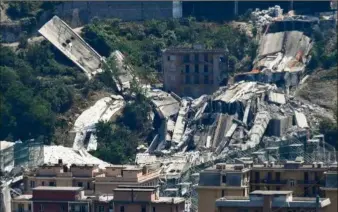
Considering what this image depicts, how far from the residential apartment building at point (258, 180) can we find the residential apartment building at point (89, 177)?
4025mm

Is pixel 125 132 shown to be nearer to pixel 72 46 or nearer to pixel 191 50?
pixel 191 50

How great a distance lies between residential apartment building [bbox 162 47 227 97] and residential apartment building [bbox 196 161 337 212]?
29.4m

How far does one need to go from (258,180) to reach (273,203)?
5728mm

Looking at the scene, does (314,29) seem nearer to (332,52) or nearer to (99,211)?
(332,52)

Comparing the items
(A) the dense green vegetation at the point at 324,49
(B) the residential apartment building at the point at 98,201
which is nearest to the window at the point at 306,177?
(B) the residential apartment building at the point at 98,201

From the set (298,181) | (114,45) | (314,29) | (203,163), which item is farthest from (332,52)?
(298,181)

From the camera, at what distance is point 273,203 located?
5928cm

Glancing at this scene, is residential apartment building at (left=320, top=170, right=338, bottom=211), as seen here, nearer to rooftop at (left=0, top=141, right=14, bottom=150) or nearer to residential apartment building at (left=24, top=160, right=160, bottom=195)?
residential apartment building at (left=24, top=160, right=160, bottom=195)

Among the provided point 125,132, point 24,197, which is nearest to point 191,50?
point 125,132

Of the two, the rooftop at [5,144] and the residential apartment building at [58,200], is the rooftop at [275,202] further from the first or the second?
the rooftop at [5,144]

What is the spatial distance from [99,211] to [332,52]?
33.5m

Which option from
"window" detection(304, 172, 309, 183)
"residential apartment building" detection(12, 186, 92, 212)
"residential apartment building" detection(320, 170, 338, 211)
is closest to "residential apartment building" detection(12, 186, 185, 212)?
"residential apartment building" detection(12, 186, 92, 212)

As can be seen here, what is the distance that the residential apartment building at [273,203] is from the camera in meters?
59.2

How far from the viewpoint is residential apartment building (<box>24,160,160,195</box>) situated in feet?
228
